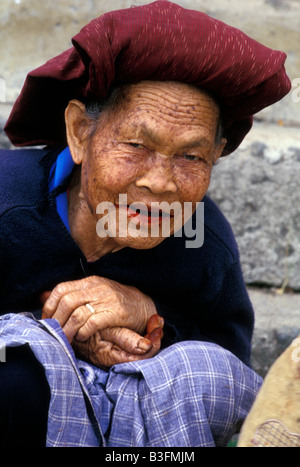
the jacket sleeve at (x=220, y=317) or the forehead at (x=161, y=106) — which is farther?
the jacket sleeve at (x=220, y=317)

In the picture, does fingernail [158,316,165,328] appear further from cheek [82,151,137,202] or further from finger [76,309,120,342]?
cheek [82,151,137,202]

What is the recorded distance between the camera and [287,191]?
3033 millimetres

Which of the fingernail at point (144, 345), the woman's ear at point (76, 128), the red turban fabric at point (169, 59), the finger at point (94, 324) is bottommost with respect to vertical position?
the fingernail at point (144, 345)

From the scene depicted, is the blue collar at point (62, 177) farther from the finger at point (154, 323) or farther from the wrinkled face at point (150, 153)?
the finger at point (154, 323)

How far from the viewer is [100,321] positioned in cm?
204

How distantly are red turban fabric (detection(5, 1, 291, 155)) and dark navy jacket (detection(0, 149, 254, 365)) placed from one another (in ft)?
1.08

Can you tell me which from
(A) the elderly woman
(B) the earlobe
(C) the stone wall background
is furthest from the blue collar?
(C) the stone wall background

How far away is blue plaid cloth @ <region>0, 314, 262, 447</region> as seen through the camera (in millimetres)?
1793

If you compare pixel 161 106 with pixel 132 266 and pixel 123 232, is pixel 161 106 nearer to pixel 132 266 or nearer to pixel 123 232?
pixel 123 232

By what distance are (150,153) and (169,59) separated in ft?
0.92

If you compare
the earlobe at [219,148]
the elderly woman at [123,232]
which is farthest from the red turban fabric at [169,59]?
the earlobe at [219,148]

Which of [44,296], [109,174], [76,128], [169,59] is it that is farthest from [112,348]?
[169,59]

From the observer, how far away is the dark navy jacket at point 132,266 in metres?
2.13

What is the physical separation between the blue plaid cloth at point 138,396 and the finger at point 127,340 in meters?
0.08
